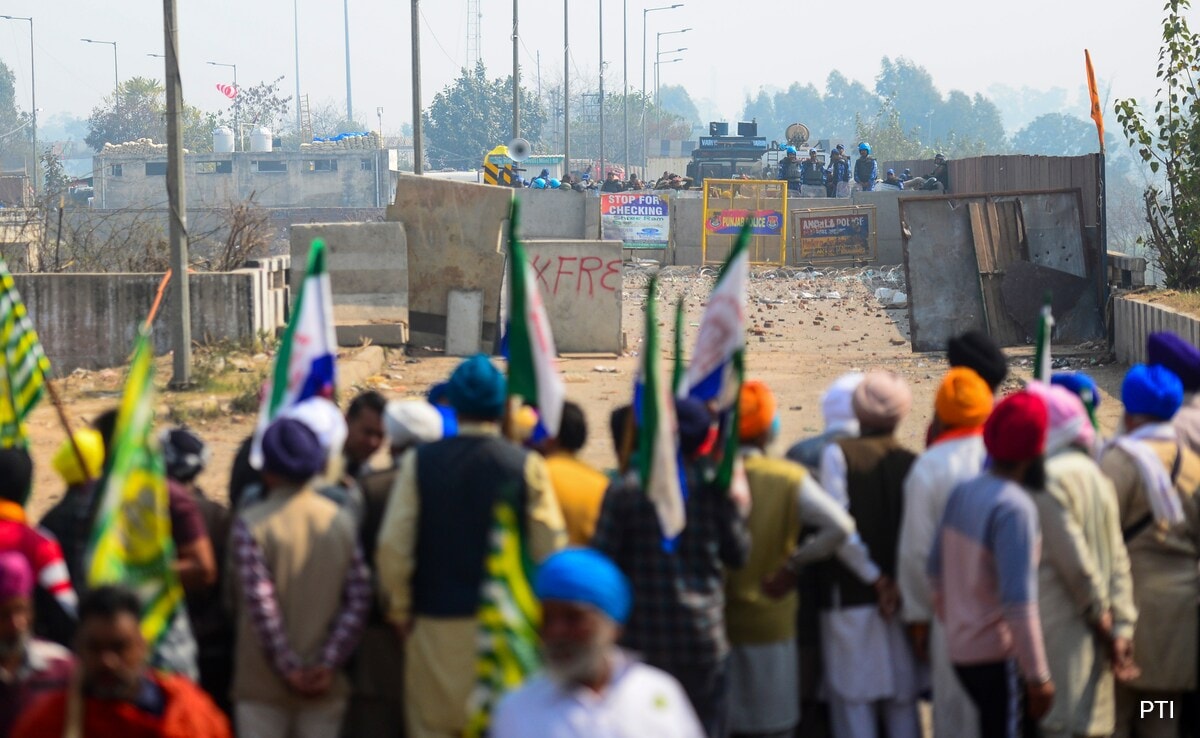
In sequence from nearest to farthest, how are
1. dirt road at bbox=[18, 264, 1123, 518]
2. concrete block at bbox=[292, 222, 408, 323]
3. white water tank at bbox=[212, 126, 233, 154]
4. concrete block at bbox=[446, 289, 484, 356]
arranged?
dirt road at bbox=[18, 264, 1123, 518], concrete block at bbox=[292, 222, 408, 323], concrete block at bbox=[446, 289, 484, 356], white water tank at bbox=[212, 126, 233, 154]

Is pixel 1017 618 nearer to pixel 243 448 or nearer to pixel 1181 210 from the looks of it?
pixel 243 448

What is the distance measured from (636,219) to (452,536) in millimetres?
31060

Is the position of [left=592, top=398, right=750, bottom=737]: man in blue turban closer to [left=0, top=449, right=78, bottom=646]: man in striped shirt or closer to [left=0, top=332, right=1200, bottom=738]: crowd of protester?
[left=0, top=332, right=1200, bottom=738]: crowd of protester

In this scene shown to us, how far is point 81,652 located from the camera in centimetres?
316

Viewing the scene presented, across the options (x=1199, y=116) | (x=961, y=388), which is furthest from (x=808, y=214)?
(x=961, y=388)

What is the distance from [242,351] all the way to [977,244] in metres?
7.70

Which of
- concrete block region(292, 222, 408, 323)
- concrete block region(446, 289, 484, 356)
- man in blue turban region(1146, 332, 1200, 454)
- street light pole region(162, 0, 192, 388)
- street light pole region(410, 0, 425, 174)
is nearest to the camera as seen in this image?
man in blue turban region(1146, 332, 1200, 454)

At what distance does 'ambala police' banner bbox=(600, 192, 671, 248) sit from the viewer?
34.8m

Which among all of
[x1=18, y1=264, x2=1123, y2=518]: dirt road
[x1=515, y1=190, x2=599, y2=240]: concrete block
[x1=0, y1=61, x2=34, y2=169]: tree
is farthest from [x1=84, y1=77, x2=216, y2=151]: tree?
[x1=18, y1=264, x2=1123, y2=518]: dirt road

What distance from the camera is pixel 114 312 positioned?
16.3 metres

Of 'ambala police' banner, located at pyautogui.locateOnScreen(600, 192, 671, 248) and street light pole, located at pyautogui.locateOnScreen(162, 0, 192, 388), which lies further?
'ambala police' banner, located at pyautogui.locateOnScreen(600, 192, 671, 248)

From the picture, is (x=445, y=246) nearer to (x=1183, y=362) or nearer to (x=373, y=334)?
(x=373, y=334)

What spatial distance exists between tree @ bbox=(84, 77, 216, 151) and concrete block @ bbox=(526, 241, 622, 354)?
9247cm

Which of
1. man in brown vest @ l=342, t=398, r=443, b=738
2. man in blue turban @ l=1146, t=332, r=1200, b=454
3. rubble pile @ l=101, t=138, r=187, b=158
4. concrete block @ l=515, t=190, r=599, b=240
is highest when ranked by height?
rubble pile @ l=101, t=138, r=187, b=158
